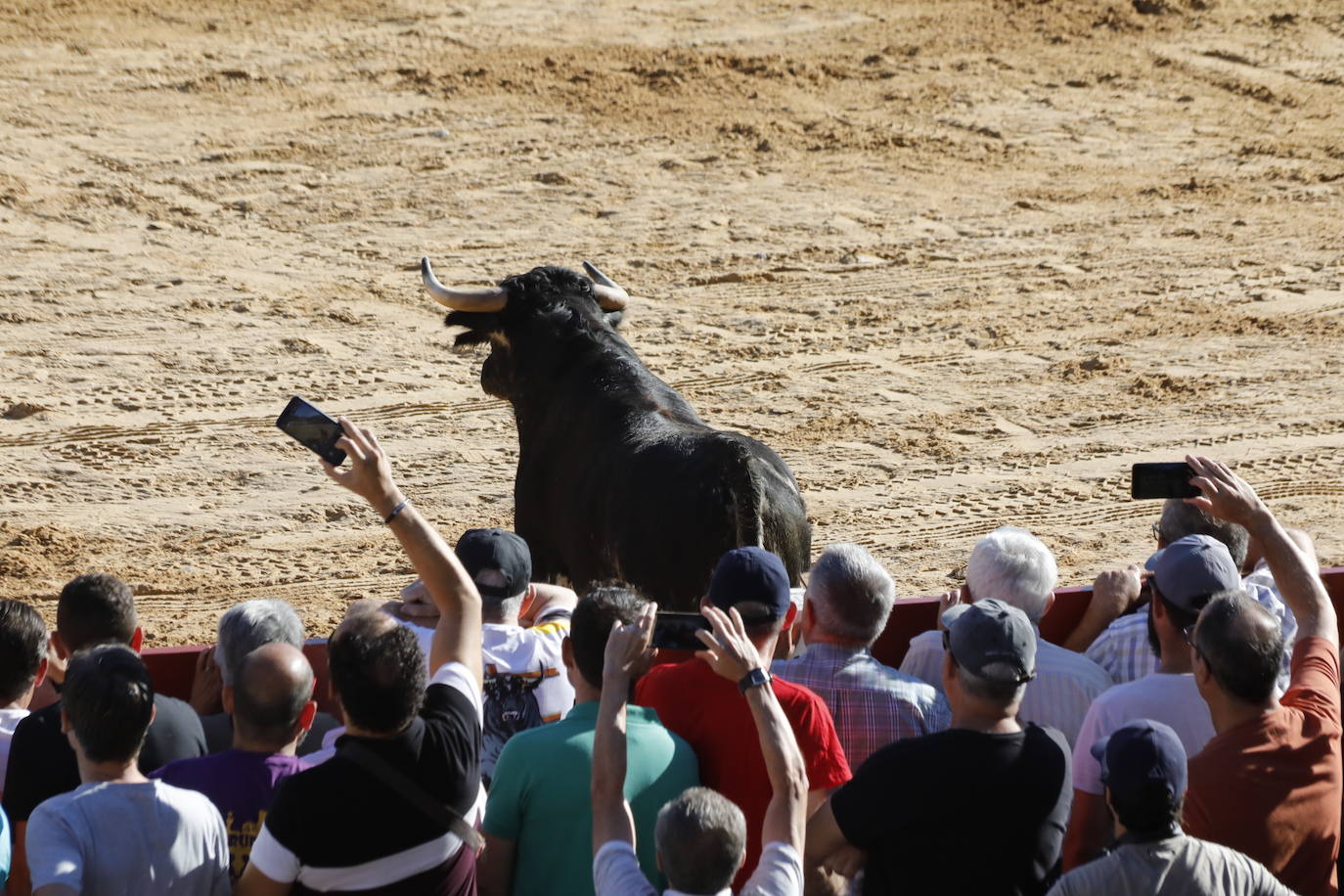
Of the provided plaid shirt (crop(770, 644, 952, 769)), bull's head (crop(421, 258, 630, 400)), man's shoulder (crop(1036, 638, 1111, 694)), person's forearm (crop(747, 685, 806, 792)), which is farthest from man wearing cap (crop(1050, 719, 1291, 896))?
bull's head (crop(421, 258, 630, 400))

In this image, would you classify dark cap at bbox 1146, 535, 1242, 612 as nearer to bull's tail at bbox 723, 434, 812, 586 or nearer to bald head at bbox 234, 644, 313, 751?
→ bull's tail at bbox 723, 434, 812, 586

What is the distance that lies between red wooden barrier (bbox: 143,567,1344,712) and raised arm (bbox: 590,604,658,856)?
1.10 m

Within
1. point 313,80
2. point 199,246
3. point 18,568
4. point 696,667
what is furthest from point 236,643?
point 313,80

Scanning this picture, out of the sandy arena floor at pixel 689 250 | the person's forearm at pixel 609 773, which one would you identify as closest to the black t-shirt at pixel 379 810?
the person's forearm at pixel 609 773

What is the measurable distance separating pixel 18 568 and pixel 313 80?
346 inches

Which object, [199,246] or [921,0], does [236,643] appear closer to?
[199,246]

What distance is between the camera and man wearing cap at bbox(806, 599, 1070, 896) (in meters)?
3.89

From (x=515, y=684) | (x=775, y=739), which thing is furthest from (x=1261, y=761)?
(x=515, y=684)

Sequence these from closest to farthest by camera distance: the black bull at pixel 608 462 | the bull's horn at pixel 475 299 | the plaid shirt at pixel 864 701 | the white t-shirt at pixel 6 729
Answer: the white t-shirt at pixel 6 729, the plaid shirt at pixel 864 701, the black bull at pixel 608 462, the bull's horn at pixel 475 299

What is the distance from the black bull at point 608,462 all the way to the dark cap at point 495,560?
6.28 ft

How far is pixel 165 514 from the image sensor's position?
404 inches

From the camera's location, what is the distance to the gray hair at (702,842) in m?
3.43

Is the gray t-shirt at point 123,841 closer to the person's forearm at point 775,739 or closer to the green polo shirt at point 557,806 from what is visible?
the green polo shirt at point 557,806

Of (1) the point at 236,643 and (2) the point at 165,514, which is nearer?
(1) the point at 236,643
